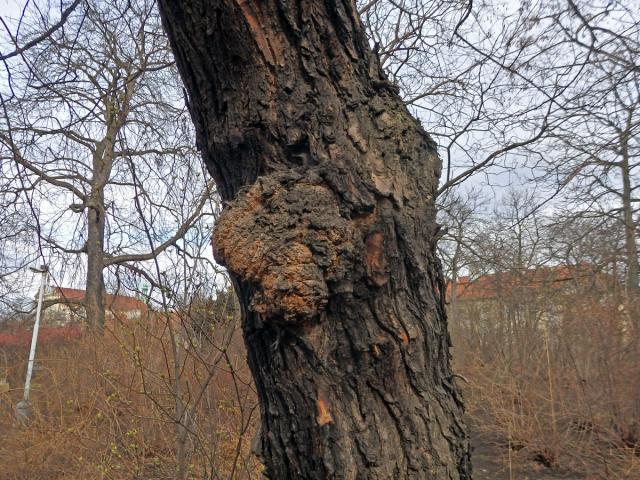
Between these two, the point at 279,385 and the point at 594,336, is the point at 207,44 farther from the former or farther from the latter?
the point at 594,336

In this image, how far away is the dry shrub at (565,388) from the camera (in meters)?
5.04

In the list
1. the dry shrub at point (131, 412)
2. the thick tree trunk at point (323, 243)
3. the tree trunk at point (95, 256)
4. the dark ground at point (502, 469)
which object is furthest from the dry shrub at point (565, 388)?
the tree trunk at point (95, 256)

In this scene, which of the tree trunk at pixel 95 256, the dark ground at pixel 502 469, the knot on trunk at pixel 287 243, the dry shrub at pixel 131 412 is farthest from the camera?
the tree trunk at pixel 95 256

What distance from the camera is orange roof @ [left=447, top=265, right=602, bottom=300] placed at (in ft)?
19.8

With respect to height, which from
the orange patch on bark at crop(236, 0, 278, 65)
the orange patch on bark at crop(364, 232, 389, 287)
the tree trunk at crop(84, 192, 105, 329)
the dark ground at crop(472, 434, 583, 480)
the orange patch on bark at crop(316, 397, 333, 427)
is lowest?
the dark ground at crop(472, 434, 583, 480)

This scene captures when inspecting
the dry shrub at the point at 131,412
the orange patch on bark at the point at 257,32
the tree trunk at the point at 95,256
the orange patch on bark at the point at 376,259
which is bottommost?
the dry shrub at the point at 131,412

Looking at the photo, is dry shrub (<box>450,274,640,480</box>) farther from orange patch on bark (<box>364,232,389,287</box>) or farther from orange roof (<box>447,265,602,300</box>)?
orange patch on bark (<box>364,232,389,287</box>)

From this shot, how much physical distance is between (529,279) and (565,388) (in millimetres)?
1592

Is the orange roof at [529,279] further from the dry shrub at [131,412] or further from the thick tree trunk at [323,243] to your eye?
the thick tree trunk at [323,243]

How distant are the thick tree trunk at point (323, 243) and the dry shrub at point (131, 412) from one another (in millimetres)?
1811

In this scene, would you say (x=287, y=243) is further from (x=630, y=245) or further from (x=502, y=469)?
(x=630, y=245)

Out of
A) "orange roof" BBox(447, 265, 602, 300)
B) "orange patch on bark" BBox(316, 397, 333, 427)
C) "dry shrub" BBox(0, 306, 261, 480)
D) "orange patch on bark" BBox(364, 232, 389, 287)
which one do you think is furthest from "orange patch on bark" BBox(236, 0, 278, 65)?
"orange roof" BBox(447, 265, 602, 300)

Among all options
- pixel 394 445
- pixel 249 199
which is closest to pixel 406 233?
pixel 249 199

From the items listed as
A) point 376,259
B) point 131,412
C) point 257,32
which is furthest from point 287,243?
point 131,412
